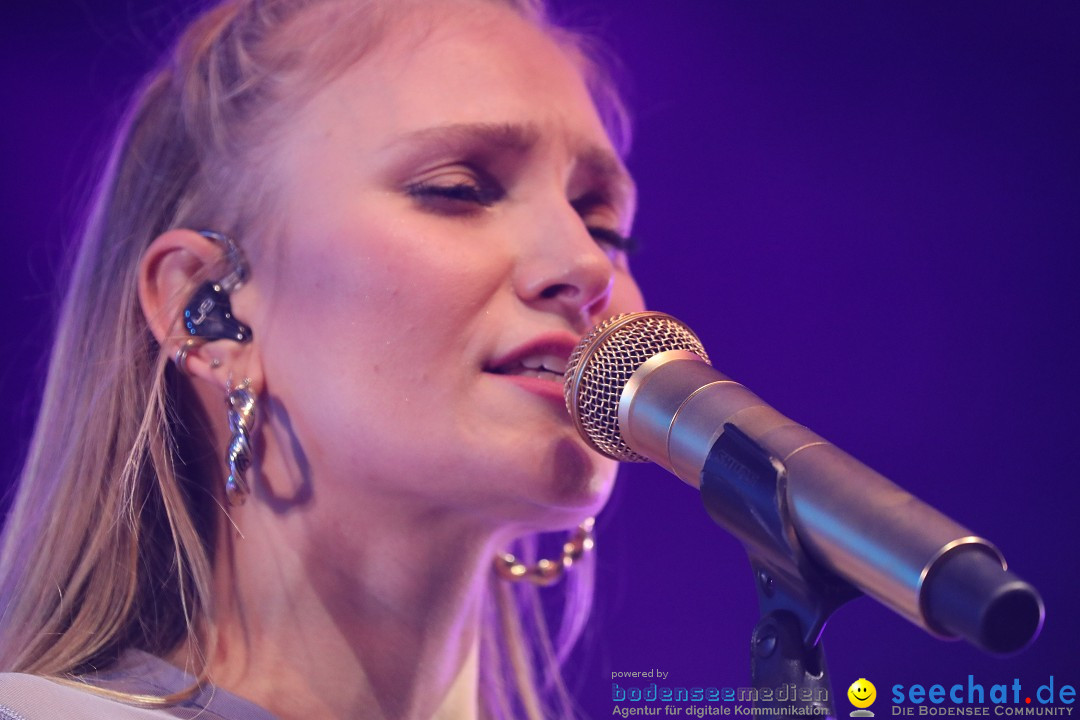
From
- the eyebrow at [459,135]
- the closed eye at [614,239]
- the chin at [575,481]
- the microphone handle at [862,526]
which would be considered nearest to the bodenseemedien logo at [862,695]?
the chin at [575,481]

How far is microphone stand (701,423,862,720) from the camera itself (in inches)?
36.1

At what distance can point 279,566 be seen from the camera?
165cm

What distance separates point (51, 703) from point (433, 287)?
2.39 ft

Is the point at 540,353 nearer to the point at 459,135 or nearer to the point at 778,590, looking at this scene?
the point at 459,135

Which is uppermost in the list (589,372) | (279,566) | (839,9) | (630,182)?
(839,9)

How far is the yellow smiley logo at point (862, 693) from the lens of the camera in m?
2.18

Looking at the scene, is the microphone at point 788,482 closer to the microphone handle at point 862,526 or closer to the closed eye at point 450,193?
the microphone handle at point 862,526

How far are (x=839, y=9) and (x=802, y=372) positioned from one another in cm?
88

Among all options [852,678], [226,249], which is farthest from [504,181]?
[852,678]

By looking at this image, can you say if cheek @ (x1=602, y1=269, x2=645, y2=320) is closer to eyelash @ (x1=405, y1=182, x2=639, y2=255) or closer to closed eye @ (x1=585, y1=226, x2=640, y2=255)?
closed eye @ (x1=585, y1=226, x2=640, y2=255)

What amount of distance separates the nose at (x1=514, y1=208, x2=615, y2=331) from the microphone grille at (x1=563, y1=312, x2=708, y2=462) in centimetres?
17

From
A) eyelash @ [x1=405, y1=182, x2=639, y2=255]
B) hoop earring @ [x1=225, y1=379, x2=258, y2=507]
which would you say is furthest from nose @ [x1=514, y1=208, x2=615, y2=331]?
hoop earring @ [x1=225, y1=379, x2=258, y2=507]

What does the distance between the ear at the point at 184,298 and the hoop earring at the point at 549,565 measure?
0.69m

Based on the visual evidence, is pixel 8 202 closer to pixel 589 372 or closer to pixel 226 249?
pixel 226 249
